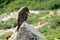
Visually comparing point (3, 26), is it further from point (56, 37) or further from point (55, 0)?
point (55, 0)

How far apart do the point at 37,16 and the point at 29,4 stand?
19339mm

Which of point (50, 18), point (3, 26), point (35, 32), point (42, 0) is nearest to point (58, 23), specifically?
point (50, 18)

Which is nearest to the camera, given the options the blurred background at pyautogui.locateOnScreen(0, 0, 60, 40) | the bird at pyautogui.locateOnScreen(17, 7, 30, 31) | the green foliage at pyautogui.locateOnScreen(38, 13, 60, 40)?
the bird at pyautogui.locateOnScreen(17, 7, 30, 31)

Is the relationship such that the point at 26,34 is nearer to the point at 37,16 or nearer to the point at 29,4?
the point at 37,16

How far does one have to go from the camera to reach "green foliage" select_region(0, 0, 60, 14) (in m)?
58.0

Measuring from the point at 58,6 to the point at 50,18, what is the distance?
13781 millimetres

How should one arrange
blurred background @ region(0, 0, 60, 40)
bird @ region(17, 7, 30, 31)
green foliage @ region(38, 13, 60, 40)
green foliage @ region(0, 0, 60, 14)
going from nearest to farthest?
bird @ region(17, 7, 30, 31) < green foliage @ region(38, 13, 60, 40) < blurred background @ region(0, 0, 60, 40) < green foliage @ region(0, 0, 60, 14)

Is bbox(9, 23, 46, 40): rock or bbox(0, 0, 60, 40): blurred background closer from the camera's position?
bbox(9, 23, 46, 40): rock

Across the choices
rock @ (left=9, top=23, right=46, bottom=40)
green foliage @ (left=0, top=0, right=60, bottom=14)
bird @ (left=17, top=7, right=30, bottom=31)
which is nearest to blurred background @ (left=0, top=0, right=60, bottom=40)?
green foliage @ (left=0, top=0, right=60, bottom=14)

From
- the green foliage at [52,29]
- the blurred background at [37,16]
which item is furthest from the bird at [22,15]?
the green foliage at [52,29]

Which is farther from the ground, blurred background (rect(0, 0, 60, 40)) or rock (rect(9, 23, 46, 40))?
rock (rect(9, 23, 46, 40))

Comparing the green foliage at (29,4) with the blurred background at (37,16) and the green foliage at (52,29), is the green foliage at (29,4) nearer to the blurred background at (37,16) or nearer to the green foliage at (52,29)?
the blurred background at (37,16)

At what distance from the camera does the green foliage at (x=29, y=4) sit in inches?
2282

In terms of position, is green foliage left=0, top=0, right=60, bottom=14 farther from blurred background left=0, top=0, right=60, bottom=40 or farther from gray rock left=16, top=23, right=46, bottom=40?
gray rock left=16, top=23, right=46, bottom=40
